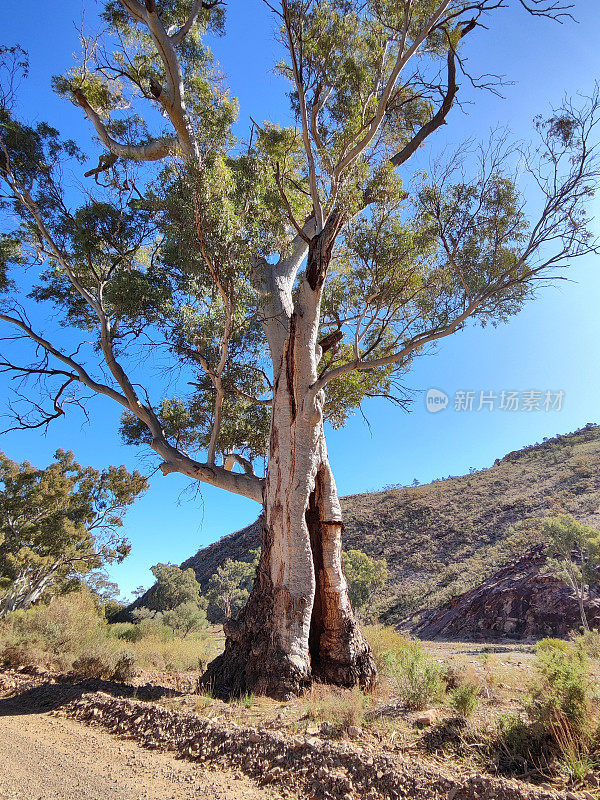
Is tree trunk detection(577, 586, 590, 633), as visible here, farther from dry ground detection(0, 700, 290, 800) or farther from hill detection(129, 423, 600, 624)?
dry ground detection(0, 700, 290, 800)

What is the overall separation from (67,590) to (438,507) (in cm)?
2424

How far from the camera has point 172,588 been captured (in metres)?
25.2

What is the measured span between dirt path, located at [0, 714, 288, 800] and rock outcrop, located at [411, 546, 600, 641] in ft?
42.5

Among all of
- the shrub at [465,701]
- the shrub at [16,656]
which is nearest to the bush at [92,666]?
the shrub at [16,656]

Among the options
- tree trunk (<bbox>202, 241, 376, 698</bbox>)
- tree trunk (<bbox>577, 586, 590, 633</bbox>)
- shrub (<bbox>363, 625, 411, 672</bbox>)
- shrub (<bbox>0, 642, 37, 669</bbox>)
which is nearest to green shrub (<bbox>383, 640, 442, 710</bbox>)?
tree trunk (<bbox>202, 241, 376, 698</bbox>)

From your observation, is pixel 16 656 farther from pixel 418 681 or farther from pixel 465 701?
pixel 465 701

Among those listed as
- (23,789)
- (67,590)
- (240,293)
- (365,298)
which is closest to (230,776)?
(23,789)

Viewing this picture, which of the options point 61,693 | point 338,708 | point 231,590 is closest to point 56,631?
point 61,693

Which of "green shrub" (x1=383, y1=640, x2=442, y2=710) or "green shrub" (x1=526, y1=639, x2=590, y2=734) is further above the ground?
"green shrub" (x1=526, y1=639, x2=590, y2=734)

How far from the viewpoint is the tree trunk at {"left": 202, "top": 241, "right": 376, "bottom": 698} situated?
4777mm

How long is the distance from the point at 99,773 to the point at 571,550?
55.0ft

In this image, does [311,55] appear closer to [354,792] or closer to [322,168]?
[322,168]

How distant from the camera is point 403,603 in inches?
816

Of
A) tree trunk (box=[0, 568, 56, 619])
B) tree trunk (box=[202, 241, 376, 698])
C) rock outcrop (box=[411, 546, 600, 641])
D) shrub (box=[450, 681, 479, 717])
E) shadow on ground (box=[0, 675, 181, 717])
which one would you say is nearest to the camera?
shrub (box=[450, 681, 479, 717])
